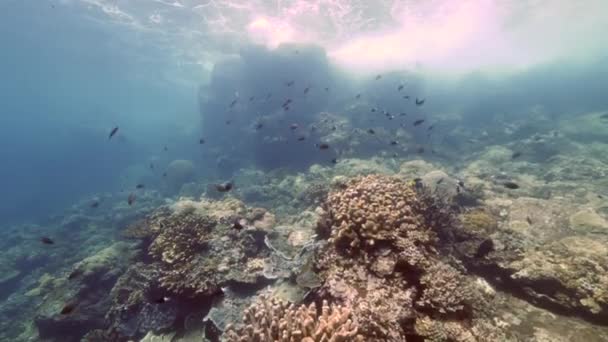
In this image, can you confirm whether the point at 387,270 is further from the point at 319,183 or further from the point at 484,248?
the point at 319,183

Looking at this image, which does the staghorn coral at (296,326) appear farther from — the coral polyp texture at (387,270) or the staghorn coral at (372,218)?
the staghorn coral at (372,218)

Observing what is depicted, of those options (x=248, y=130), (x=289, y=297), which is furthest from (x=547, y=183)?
(x=248, y=130)

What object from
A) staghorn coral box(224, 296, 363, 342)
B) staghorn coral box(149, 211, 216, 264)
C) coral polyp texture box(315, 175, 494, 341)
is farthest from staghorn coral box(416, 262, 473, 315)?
staghorn coral box(149, 211, 216, 264)

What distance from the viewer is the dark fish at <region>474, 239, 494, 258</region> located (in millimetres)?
6420

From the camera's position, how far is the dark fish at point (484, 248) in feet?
21.1

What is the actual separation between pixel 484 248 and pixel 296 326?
4684mm

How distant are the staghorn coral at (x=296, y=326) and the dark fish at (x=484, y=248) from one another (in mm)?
3794

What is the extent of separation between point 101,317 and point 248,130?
2228 centimetres

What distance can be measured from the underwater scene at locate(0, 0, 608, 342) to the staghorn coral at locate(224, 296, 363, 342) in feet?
0.14

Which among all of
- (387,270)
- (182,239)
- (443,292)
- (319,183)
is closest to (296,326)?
(387,270)

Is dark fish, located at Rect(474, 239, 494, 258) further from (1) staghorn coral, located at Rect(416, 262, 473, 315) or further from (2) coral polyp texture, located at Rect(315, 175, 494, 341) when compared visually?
(1) staghorn coral, located at Rect(416, 262, 473, 315)

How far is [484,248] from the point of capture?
21.2ft

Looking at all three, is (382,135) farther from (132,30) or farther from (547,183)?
(132,30)

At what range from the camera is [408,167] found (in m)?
16.8
